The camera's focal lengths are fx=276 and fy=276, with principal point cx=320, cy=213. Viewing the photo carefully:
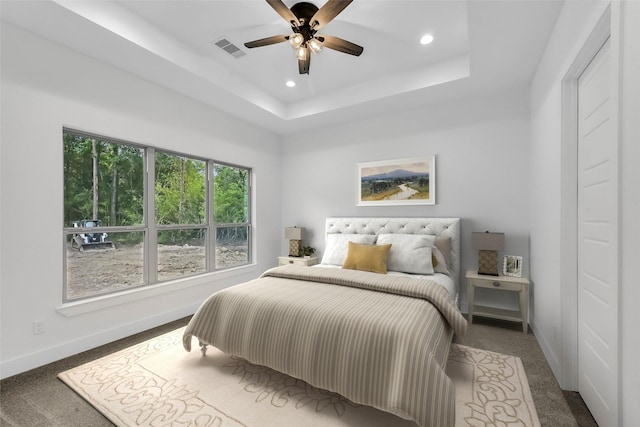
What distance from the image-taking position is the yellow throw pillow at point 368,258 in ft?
10.0

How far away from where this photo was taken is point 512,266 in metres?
3.08

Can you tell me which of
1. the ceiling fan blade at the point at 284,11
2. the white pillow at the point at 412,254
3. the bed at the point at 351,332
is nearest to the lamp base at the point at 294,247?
the bed at the point at 351,332

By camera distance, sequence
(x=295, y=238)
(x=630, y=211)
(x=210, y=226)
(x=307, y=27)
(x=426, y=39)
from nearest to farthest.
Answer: (x=630, y=211) < (x=307, y=27) < (x=426, y=39) < (x=210, y=226) < (x=295, y=238)

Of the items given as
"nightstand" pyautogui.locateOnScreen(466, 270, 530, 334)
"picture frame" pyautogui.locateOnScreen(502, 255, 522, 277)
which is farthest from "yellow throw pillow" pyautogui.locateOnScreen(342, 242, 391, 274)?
"picture frame" pyautogui.locateOnScreen(502, 255, 522, 277)

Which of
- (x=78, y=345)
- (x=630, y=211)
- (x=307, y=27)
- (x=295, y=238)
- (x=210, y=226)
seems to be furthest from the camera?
(x=295, y=238)

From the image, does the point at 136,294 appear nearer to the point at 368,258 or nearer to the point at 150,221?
the point at 150,221

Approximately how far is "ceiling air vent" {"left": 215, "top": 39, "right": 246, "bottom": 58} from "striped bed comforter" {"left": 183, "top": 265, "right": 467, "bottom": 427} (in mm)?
2420

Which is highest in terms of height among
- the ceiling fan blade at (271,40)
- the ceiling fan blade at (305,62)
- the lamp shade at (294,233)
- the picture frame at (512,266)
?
the ceiling fan blade at (271,40)

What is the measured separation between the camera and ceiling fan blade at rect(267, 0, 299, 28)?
1.97 metres

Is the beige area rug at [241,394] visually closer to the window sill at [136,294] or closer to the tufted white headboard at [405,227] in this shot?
the window sill at [136,294]

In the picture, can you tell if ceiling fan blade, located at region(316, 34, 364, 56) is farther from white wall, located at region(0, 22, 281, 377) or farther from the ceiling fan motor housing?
white wall, located at region(0, 22, 281, 377)

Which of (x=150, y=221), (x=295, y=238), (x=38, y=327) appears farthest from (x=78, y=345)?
(x=295, y=238)

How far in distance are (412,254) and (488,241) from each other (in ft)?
2.88

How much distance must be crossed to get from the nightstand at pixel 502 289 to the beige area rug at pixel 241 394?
2.25 ft
